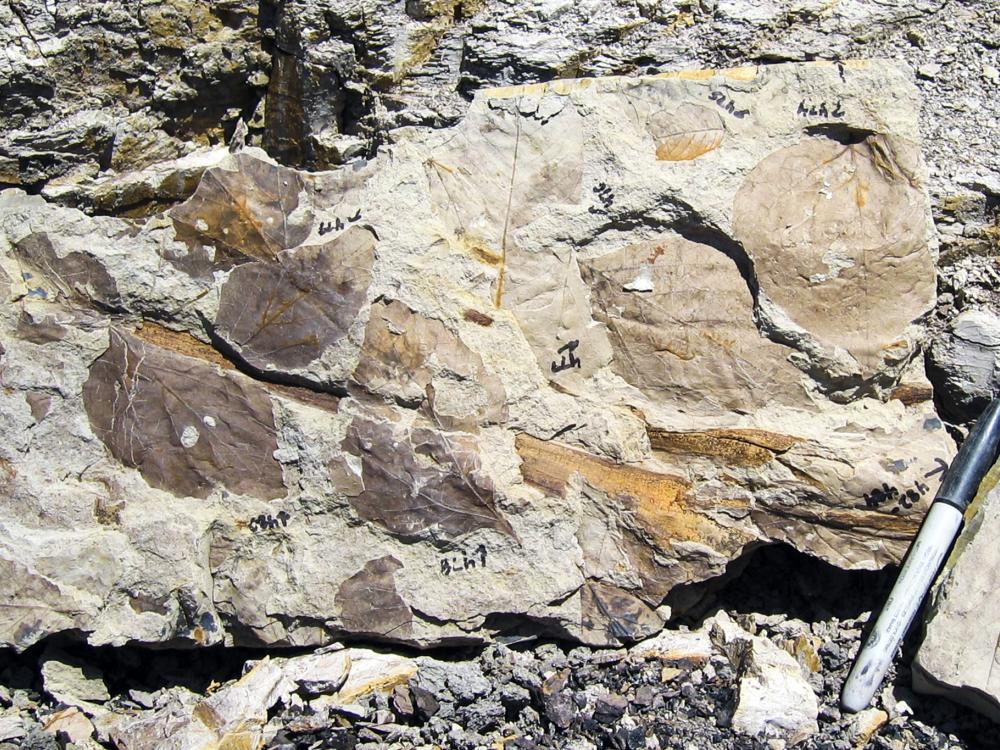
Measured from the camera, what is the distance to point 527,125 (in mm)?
3332

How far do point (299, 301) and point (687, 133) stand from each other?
127cm

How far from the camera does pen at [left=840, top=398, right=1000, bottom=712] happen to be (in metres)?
3.09

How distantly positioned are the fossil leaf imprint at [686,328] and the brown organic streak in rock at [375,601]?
3.03ft

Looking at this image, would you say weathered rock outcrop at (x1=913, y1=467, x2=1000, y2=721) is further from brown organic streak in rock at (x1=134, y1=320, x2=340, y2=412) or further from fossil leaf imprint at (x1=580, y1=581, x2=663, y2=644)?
brown organic streak in rock at (x1=134, y1=320, x2=340, y2=412)

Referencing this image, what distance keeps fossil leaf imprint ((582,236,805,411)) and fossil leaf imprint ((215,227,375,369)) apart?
2.30 ft

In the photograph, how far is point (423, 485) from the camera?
10.5 feet

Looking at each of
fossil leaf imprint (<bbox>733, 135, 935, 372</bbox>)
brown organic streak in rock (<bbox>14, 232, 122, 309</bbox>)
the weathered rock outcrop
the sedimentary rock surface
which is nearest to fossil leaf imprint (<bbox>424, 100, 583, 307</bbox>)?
the sedimentary rock surface

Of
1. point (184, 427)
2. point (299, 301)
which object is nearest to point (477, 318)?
point (299, 301)

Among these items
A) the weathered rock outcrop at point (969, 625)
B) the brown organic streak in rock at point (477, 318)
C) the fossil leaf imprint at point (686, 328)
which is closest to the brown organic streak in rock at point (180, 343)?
the brown organic streak in rock at point (477, 318)

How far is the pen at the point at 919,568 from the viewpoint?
10.1 feet

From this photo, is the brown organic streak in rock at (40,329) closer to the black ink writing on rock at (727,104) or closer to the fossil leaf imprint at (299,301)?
the fossil leaf imprint at (299,301)

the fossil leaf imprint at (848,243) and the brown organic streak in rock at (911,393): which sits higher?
the fossil leaf imprint at (848,243)

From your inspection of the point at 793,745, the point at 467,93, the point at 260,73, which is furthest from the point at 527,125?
the point at 793,745

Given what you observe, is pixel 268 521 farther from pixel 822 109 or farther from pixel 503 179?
pixel 822 109
